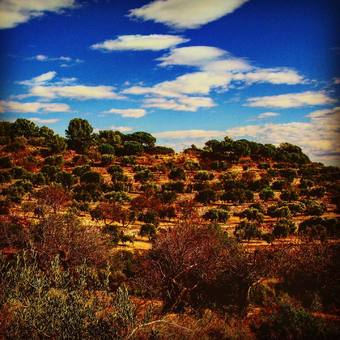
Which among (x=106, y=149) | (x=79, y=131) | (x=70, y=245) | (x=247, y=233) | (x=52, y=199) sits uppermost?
(x=79, y=131)

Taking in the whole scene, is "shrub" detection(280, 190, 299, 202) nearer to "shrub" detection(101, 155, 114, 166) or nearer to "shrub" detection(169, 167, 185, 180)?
"shrub" detection(169, 167, 185, 180)

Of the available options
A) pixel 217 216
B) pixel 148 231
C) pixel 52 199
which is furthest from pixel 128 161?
pixel 148 231

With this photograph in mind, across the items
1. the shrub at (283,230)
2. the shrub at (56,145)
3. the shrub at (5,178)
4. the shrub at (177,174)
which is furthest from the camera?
the shrub at (56,145)

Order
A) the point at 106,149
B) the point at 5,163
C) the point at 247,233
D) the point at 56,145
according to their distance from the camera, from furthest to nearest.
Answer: the point at 106,149 < the point at 56,145 < the point at 5,163 < the point at 247,233

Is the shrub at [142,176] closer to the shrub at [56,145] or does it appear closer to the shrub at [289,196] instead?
the shrub at [56,145]

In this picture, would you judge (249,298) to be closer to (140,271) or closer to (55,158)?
(140,271)

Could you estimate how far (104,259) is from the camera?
23344mm

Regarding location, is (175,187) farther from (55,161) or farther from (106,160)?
(55,161)

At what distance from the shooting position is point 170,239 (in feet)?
73.2

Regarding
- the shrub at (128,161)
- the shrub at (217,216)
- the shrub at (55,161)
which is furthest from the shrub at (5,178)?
the shrub at (217,216)

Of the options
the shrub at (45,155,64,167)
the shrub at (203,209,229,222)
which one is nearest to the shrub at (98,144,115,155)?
the shrub at (45,155,64,167)

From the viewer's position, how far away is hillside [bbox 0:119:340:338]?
51.8 feet

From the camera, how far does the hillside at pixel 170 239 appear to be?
1578 cm

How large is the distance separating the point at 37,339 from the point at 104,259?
12.3 metres
